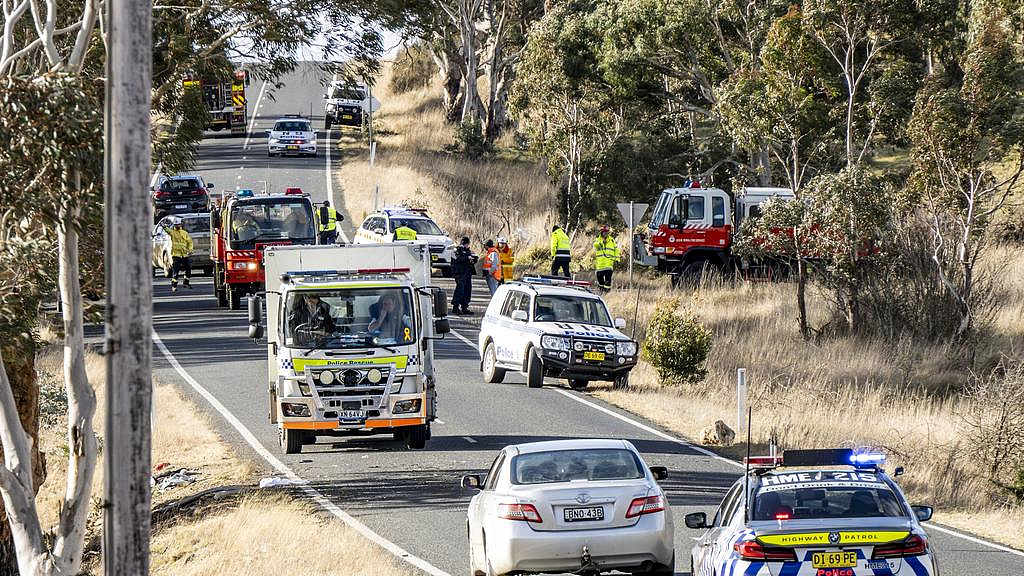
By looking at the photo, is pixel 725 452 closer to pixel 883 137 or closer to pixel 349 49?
pixel 349 49

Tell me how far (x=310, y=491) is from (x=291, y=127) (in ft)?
178

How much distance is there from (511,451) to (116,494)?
5.44m

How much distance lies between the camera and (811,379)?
98.6 feet

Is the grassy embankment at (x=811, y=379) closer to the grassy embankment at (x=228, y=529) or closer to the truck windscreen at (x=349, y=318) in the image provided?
the truck windscreen at (x=349, y=318)

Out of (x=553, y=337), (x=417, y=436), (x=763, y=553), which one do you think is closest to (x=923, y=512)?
(x=763, y=553)

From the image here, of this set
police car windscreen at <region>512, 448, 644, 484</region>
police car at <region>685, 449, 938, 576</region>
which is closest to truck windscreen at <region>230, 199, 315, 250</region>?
police car windscreen at <region>512, 448, 644, 484</region>

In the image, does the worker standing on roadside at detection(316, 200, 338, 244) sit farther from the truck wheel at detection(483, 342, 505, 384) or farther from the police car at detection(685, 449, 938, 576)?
the police car at detection(685, 449, 938, 576)

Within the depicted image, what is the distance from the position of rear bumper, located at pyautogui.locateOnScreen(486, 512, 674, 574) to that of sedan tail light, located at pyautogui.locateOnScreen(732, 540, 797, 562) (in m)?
2.16

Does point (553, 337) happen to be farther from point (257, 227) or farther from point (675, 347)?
point (257, 227)

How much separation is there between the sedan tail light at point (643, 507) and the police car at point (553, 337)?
12.8m

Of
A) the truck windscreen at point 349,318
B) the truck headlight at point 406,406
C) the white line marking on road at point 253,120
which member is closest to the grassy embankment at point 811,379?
the truck headlight at point 406,406

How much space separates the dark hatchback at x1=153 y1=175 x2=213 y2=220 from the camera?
52.1 meters

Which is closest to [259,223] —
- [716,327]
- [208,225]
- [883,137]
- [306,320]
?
[208,225]

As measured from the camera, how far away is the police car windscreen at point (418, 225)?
41.2 m
